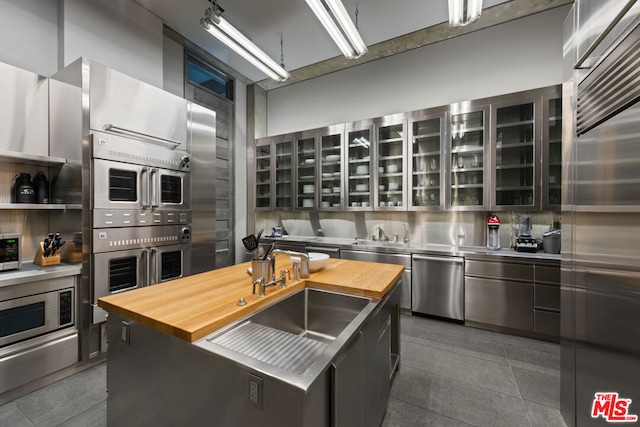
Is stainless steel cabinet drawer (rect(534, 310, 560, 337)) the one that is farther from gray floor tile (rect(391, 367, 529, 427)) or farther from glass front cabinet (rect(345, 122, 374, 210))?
glass front cabinet (rect(345, 122, 374, 210))

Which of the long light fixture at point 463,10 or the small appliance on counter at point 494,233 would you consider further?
the small appliance on counter at point 494,233

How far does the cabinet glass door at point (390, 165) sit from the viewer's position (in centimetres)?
379

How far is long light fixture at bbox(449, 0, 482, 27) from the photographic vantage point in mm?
2270

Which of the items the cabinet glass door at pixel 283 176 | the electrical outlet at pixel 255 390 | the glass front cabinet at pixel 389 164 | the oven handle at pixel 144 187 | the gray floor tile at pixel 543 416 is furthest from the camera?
the cabinet glass door at pixel 283 176

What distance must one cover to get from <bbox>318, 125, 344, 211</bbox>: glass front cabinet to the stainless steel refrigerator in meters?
2.77

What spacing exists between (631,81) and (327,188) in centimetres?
345

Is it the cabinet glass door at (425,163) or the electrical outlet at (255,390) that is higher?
the cabinet glass door at (425,163)

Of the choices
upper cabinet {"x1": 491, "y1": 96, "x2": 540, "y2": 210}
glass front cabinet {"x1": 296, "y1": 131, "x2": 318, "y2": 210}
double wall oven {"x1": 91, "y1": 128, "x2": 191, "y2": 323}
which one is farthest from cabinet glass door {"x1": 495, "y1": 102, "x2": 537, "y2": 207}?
double wall oven {"x1": 91, "y1": 128, "x2": 191, "y2": 323}

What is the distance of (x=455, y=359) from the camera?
2.41 m

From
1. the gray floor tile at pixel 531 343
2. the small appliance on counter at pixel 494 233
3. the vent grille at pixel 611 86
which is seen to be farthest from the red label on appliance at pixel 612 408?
the small appliance on counter at pixel 494 233

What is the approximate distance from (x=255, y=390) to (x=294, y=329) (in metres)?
0.76

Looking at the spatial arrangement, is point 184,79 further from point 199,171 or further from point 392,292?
point 392,292

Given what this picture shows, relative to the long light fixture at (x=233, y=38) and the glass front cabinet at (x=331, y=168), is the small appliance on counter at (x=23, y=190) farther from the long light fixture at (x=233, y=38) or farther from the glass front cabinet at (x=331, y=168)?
the glass front cabinet at (x=331, y=168)

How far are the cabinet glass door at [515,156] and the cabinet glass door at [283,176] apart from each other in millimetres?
3100
